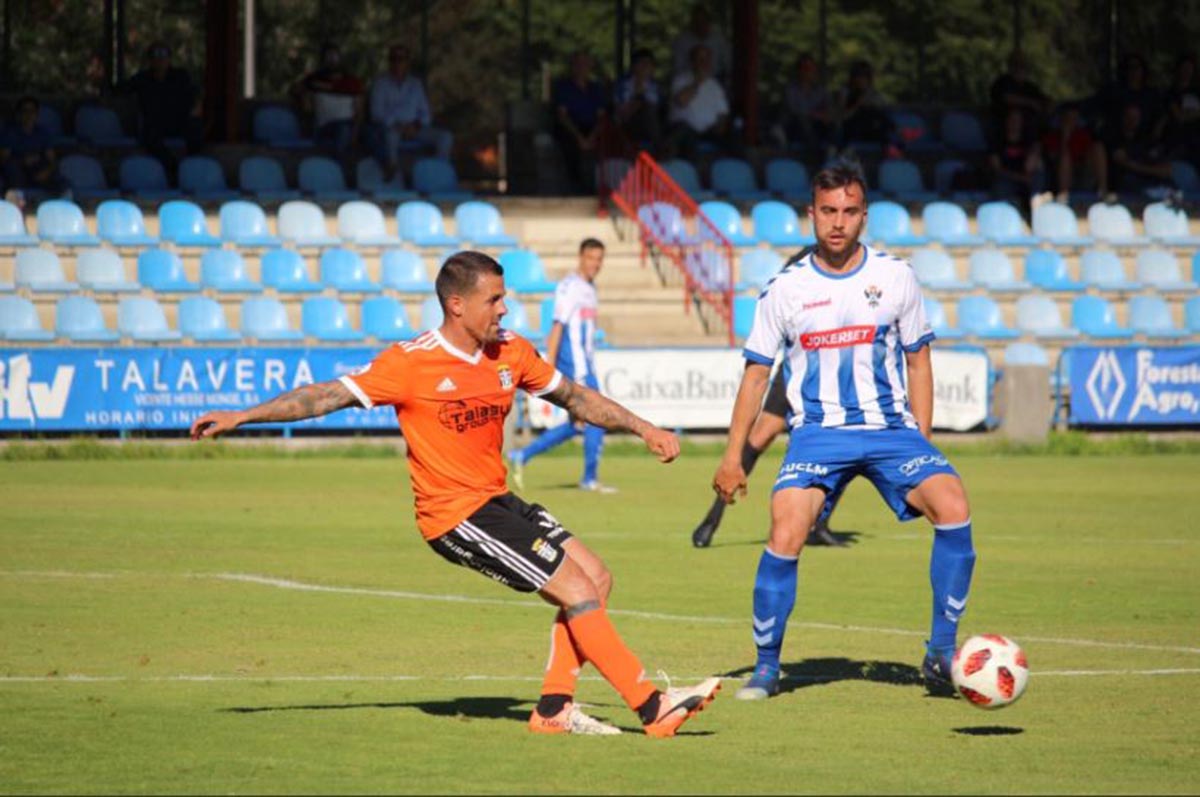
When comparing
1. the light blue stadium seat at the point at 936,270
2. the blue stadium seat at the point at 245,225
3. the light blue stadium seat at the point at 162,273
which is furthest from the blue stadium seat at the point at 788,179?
the light blue stadium seat at the point at 162,273

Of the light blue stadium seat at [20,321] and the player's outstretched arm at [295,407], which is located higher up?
the player's outstretched arm at [295,407]

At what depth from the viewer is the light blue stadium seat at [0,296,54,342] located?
24547 mm

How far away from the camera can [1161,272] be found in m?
29.9

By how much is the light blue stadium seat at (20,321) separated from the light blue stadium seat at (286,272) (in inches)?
124

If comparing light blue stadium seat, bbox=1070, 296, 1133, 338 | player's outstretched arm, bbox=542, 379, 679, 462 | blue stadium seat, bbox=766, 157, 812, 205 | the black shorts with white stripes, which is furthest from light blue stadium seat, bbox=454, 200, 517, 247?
the black shorts with white stripes

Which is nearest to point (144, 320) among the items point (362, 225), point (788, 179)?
point (362, 225)

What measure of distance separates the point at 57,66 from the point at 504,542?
101 ft

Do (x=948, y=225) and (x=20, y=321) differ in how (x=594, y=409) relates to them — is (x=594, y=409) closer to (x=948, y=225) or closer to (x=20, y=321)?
(x=20, y=321)

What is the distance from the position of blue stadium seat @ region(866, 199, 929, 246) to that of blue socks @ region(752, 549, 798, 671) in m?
20.6

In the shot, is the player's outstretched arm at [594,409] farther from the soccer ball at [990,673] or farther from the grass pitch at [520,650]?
the soccer ball at [990,673]

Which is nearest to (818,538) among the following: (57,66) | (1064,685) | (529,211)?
(1064,685)

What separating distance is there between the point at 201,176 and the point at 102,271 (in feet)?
12.7

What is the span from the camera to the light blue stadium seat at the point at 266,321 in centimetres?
2525

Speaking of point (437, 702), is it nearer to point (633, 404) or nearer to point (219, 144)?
point (633, 404)
